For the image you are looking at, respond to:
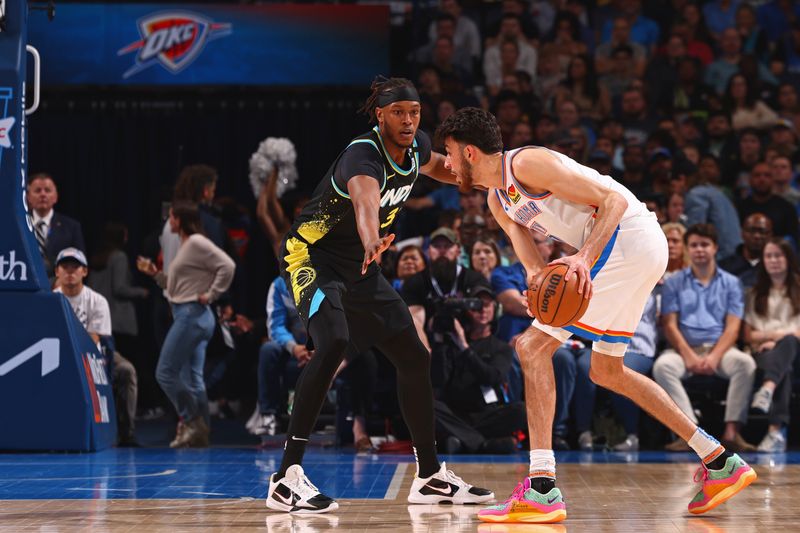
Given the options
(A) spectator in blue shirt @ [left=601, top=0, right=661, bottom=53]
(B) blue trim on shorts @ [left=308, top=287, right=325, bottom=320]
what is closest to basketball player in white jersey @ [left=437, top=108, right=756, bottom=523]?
(B) blue trim on shorts @ [left=308, top=287, right=325, bottom=320]

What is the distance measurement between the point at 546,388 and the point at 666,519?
0.77 meters

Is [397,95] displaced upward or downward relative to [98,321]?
upward

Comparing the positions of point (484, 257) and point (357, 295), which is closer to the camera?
point (357, 295)

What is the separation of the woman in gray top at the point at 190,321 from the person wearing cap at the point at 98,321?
366 mm

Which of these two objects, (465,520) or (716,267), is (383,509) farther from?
(716,267)

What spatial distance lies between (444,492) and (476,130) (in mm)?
1758

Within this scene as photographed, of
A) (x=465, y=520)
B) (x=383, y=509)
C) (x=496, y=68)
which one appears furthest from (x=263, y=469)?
(x=496, y=68)

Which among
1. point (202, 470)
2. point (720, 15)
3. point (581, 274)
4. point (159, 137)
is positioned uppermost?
point (720, 15)

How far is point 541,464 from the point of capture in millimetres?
5160

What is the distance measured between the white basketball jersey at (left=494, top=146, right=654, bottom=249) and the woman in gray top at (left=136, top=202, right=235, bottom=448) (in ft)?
13.2

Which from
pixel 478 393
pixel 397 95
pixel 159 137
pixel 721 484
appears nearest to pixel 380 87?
pixel 397 95

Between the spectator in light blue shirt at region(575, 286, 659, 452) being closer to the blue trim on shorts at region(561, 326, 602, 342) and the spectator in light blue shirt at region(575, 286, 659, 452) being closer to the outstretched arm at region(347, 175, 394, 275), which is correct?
the blue trim on shorts at region(561, 326, 602, 342)

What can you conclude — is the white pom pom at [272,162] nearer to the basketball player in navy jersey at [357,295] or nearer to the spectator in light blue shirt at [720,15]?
the basketball player in navy jersey at [357,295]

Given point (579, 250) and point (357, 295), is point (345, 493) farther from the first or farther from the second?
point (579, 250)
